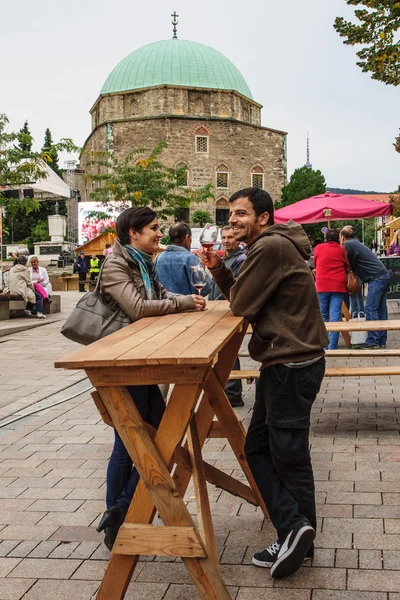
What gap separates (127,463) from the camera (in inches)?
155

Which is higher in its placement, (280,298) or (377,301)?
(280,298)

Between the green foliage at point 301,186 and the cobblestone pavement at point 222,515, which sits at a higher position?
the green foliage at point 301,186

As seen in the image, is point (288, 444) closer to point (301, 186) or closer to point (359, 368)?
point (359, 368)

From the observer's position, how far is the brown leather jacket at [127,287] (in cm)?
383

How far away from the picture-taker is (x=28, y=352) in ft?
40.6

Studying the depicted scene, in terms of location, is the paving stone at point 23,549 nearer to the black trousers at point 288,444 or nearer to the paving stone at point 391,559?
the black trousers at point 288,444

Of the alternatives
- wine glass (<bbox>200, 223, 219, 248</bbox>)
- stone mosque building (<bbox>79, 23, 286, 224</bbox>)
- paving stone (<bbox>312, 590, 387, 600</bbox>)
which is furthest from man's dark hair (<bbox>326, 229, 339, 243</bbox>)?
stone mosque building (<bbox>79, 23, 286, 224</bbox>)

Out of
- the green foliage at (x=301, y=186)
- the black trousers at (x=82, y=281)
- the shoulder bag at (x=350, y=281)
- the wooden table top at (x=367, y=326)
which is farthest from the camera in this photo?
the green foliage at (x=301, y=186)

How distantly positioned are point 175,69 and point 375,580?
233 feet

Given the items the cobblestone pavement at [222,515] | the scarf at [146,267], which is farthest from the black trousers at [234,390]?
the scarf at [146,267]

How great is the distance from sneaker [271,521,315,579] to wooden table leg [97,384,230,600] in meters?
0.43

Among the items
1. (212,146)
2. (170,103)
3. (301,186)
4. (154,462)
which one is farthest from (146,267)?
(301,186)

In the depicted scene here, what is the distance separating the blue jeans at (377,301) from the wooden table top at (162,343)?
757cm

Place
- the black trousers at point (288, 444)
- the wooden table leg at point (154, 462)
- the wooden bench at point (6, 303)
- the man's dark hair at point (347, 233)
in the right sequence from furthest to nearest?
the wooden bench at point (6, 303) → the man's dark hair at point (347, 233) → the black trousers at point (288, 444) → the wooden table leg at point (154, 462)
